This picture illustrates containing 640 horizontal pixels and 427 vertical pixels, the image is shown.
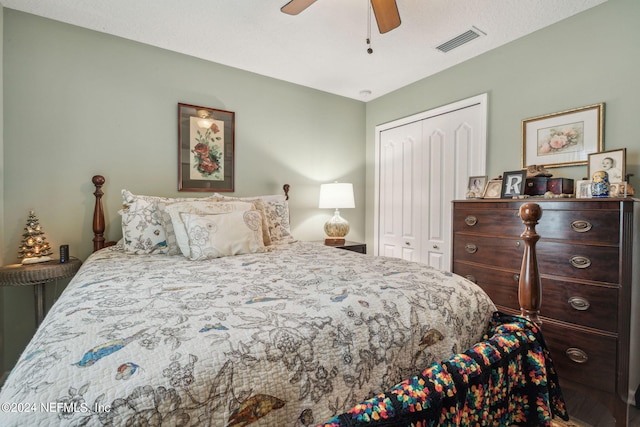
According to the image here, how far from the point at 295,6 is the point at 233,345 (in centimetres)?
176

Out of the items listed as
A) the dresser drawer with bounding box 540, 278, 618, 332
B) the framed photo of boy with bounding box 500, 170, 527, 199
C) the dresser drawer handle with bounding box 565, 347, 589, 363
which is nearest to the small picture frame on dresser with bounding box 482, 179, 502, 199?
the framed photo of boy with bounding box 500, 170, 527, 199

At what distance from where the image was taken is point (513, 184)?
203 centimetres

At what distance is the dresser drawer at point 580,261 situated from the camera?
151 cm

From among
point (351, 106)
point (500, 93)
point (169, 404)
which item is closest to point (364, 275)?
point (169, 404)

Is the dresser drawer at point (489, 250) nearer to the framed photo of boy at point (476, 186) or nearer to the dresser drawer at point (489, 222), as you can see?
the dresser drawer at point (489, 222)

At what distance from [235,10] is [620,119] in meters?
2.55

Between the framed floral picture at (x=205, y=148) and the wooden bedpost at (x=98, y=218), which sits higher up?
the framed floral picture at (x=205, y=148)

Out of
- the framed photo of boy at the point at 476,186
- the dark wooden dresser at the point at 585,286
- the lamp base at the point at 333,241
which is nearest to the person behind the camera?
the dark wooden dresser at the point at 585,286

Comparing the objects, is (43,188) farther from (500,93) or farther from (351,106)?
(500,93)

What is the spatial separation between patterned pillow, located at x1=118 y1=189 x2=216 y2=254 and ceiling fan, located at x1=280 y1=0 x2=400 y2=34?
1.49 metres

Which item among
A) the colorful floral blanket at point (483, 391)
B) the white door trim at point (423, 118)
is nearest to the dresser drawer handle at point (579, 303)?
the colorful floral blanket at point (483, 391)

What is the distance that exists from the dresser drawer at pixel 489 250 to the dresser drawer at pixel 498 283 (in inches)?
2.0

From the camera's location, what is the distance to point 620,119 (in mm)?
1852

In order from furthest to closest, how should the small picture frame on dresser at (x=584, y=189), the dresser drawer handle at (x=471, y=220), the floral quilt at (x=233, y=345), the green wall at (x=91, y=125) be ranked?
the dresser drawer handle at (x=471, y=220), the green wall at (x=91, y=125), the small picture frame on dresser at (x=584, y=189), the floral quilt at (x=233, y=345)
